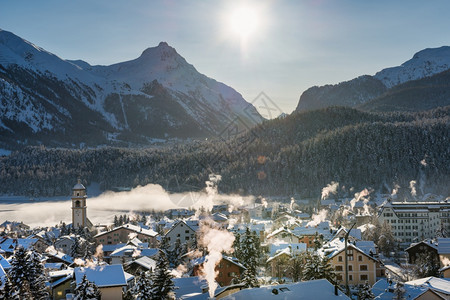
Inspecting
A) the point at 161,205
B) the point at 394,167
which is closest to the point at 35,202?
the point at 161,205

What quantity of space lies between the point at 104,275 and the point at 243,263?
16798 millimetres

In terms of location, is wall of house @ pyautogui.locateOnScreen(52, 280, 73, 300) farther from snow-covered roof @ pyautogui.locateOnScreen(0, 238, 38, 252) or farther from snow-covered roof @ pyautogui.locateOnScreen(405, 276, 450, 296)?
→ snow-covered roof @ pyautogui.locateOnScreen(405, 276, 450, 296)

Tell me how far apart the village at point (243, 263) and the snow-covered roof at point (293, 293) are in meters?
0.06

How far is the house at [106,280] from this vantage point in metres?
35.1

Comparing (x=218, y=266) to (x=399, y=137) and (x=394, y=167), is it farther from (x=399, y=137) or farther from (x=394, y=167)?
(x=399, y=137)

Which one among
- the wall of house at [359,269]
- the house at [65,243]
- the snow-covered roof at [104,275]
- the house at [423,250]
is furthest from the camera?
the house at [65,243]

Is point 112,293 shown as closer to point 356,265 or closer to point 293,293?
point 293,293

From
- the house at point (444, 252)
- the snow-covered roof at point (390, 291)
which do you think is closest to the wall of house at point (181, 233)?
the house at point (444, 252)

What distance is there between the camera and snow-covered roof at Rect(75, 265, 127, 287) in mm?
35188

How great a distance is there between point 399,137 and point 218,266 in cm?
15344

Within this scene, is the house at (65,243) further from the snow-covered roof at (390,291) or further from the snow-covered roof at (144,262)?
the snow-covered roof at (390,291)

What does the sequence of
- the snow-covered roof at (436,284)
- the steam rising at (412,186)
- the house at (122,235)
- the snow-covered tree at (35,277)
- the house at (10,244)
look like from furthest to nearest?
the steam rising at (412,186) < the house at (122,235) < the house at (10,244) < the snow-covered tree at (35,277) < the snow-covered roof at (436,284)

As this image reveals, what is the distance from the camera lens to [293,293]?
25.6m

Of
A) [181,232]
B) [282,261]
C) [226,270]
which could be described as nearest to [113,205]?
[181,232]
